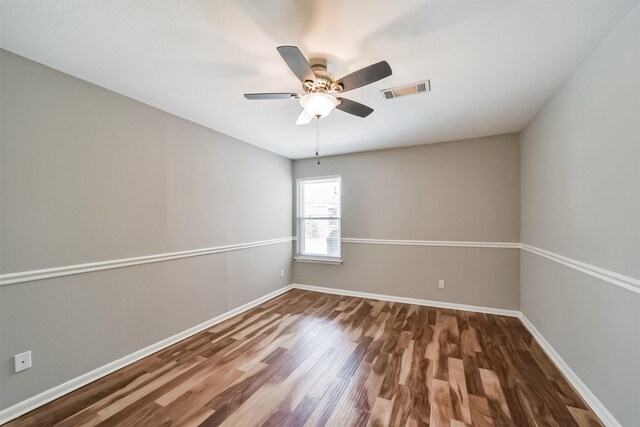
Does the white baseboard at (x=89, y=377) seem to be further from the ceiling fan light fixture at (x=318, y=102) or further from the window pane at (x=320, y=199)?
the ceiling fan light fixture at (x=318, y=102)

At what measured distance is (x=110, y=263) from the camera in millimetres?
2209

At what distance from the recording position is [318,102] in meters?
1.81

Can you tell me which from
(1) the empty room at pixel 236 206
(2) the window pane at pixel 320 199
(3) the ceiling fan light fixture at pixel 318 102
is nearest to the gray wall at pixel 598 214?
(1) the empty room at pixel 236 206

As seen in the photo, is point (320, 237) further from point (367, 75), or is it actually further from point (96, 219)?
point (367, 75)

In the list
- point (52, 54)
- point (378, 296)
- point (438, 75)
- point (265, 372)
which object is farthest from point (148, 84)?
point (378, 296)

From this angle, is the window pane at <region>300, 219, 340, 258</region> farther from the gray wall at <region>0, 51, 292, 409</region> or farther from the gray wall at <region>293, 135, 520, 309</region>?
the gray wall at <region>0, 51, 292, 409</region>


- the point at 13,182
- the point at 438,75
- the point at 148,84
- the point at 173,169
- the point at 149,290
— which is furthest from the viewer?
the point at 173,169

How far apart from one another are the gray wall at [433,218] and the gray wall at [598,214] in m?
0.86

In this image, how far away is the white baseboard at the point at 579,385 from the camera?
1591 mm

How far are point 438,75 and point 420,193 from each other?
7.06 feet

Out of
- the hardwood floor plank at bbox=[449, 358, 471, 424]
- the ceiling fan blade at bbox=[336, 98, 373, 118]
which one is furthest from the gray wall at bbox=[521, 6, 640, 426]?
the ceiling fan blade at bbox=[336, 98, 373, 118]

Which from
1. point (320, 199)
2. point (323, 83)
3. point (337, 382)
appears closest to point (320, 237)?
point (320, 199)

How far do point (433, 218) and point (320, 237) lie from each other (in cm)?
195

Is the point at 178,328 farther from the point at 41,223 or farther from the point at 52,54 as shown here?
the point at 52,54
